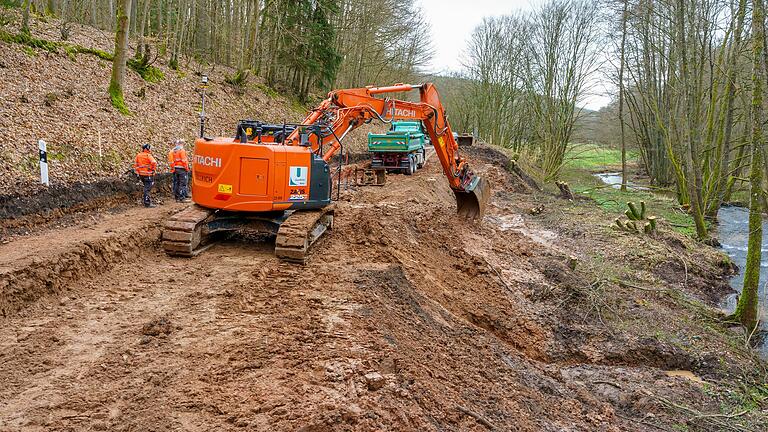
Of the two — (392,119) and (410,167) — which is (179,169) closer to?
(392,119)

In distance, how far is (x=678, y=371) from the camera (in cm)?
752

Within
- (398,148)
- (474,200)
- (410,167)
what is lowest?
(474,200)

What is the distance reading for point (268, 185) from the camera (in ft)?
26.7

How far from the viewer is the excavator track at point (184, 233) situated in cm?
807

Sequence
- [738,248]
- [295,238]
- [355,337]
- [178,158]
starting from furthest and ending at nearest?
[738,248] → [178,158] → [295,238] → [355,337]

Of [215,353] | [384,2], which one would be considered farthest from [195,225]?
[384,2]

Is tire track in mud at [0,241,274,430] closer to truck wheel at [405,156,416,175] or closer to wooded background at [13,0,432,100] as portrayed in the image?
truck wheel at [405,156,416,175]

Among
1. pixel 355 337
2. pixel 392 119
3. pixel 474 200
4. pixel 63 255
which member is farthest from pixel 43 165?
pixel 474 200

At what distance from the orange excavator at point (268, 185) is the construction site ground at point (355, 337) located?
397mm

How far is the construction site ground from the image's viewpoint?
14.5ft

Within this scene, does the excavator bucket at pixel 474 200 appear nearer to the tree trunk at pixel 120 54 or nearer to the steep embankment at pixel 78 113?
the steep embankment at pixel 78 113

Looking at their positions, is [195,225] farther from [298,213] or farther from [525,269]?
[525,269]

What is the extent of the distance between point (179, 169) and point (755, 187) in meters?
11.0

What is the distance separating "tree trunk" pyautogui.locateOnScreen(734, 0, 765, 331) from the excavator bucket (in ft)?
17.6
